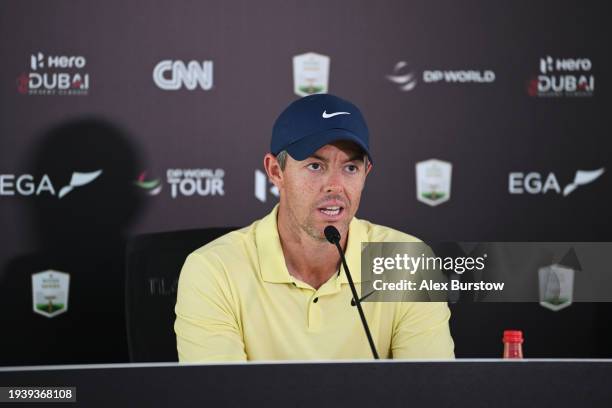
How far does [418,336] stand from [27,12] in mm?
1889

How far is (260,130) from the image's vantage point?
315 centimetres

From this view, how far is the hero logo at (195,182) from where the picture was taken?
3.13m

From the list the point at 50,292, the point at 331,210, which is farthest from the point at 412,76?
the point at 50,292

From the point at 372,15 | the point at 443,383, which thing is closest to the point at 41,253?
the point at 372,15

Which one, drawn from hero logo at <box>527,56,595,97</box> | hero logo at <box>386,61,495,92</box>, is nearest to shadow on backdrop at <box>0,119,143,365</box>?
hero logo at <box>386,61,495,92</box>

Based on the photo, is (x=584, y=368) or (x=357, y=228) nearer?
(x=584, y=368)

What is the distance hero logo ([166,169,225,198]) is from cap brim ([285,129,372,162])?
1.22 metres

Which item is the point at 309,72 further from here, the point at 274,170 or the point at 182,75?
the point at 274,170

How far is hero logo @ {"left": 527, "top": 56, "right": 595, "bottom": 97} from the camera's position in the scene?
126 inches

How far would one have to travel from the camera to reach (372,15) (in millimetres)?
3197

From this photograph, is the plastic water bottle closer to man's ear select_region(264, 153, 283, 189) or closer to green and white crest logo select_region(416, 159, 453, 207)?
man's ear select_region(264, 153, 283, 189)

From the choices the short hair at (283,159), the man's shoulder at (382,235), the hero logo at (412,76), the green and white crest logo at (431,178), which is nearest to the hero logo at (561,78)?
the hero logo at (412,76)

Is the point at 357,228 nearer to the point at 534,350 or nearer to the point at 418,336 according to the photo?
the point at 418,336

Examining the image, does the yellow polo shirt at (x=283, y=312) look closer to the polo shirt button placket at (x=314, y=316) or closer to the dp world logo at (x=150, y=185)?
the polo shirt button placket at (x=314, y=316)
